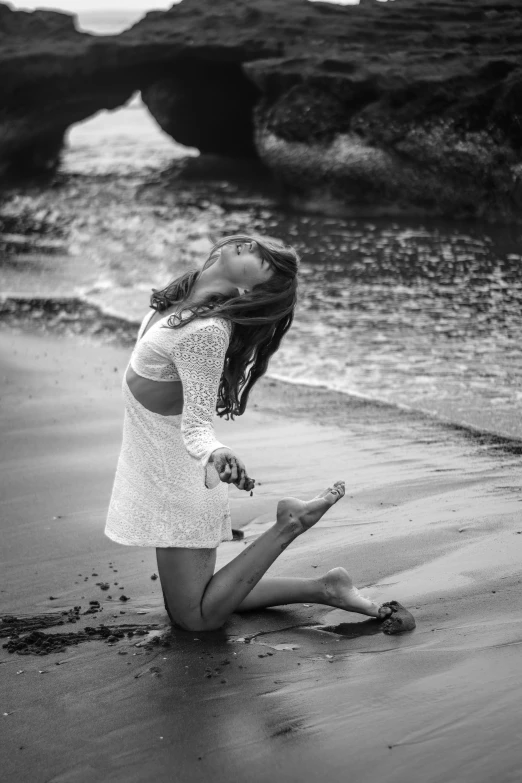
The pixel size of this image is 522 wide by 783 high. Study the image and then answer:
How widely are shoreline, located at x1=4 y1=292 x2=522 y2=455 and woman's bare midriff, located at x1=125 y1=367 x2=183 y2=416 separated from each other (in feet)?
9.01

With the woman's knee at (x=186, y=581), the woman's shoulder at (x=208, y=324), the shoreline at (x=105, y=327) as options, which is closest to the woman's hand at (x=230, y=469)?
the woman's shoulder at (x=208, y=324)

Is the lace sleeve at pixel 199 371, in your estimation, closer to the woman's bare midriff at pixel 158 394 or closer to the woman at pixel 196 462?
the woman at pixel 196 462

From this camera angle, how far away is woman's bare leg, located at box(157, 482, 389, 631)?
10.7 feet

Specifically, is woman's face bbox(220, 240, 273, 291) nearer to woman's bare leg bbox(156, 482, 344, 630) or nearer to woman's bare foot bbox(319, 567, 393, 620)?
woman's bare leg bbox(156, 482, 344, 630)

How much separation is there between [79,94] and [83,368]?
17.0 m

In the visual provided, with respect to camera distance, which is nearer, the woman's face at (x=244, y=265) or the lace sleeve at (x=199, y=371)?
the lace sleeve at (x=199, y=371)

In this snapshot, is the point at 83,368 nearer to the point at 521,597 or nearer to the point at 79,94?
the point at 521,597

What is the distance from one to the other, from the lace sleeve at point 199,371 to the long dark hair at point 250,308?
0.06 m

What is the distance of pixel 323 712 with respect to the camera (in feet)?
8.86

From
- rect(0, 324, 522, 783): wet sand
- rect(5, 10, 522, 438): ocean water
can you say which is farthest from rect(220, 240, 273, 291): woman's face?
rect(5, 10, 522, 438): ocean water

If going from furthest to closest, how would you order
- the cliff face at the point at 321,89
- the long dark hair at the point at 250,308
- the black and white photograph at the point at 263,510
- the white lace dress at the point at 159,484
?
the cliff face at the point at 321,89 < the white lace dress at the point at 159,484 < the long dark hair at the point at 250,308 < the black and white photograph at the point at 263,510

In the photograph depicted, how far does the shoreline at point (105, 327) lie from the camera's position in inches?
229

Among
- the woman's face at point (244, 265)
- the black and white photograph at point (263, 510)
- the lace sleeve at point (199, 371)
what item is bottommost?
the black and white photograph at point (263, 510)

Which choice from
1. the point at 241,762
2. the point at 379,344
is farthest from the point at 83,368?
the point at 241,762
